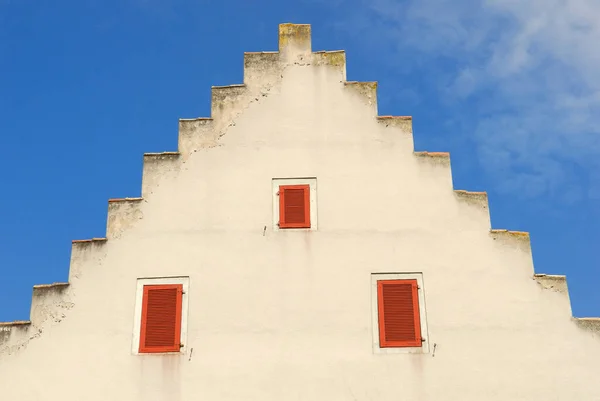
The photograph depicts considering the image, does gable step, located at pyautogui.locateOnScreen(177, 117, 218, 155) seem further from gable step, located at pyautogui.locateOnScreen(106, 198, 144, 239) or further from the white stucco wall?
gable step, located at pyautogui.locateOnScreen(106, 198, 144, 239)

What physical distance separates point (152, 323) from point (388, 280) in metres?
5.19

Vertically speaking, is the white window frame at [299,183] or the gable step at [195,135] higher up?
the gable step at [195,135]

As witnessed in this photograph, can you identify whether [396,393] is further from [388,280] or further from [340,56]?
[340,56]

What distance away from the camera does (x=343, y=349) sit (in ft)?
52.6

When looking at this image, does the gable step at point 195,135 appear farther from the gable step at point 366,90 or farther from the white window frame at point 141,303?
the gable step at point 366,90

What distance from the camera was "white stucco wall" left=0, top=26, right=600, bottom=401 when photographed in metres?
15.8

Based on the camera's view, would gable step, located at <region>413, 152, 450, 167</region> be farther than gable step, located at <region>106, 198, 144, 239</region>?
Yes

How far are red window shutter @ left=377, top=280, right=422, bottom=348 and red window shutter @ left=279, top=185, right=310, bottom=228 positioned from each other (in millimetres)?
2251

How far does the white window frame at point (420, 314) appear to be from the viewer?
16.0 m

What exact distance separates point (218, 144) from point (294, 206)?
2.40 m

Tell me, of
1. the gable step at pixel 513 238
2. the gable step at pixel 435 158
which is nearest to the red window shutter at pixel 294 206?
the gable step at pixel 435 158

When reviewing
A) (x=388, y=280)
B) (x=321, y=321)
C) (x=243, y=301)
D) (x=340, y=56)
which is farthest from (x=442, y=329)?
(x=340, y=56)

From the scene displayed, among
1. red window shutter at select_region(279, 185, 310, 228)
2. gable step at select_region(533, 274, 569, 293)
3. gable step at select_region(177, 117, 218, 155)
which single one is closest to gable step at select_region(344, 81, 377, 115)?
red window shutter at select_region(279, 185, 310, 228)

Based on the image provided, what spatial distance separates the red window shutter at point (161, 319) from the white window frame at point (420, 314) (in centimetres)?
418
